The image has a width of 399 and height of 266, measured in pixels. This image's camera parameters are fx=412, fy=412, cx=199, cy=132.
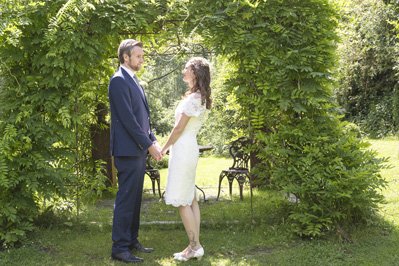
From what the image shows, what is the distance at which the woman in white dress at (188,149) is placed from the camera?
13.1ft

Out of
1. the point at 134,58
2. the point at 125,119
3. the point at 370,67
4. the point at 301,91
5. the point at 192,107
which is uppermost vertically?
the point at 370,67

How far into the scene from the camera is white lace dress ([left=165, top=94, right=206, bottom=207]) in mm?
3992

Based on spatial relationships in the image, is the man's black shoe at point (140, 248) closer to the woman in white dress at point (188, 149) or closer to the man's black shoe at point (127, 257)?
the man's black shoe at point (127, 257)

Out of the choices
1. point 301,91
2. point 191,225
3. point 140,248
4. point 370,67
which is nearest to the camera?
point 191,225

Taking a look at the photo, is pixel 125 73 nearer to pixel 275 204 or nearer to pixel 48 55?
pixel 48 55

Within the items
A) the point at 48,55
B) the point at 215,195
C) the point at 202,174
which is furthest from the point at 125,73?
the point at 202,174

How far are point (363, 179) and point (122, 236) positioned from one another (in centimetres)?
261

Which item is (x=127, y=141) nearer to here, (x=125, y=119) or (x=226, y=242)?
(x=125, y=119)

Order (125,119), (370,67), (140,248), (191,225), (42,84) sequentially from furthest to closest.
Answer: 1. (370,67)
2. (42,84)
3. (140,248)
4. (191,225)
5. (125,119)

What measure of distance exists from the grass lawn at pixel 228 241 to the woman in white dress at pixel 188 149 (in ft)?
1.20

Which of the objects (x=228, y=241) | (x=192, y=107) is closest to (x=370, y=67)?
(x=228, y=241)

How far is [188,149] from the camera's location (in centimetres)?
401

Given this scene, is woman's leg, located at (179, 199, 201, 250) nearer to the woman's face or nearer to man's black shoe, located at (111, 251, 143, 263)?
man's black shoe, located at (111, 251, 143, 263)

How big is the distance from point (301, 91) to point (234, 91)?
77cm
